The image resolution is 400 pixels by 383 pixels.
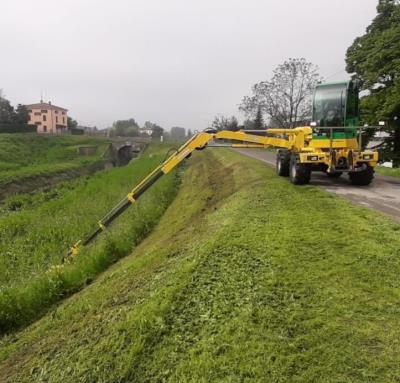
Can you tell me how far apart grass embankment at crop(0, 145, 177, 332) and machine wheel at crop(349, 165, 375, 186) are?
271 inches

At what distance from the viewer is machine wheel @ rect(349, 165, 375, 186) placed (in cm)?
1238

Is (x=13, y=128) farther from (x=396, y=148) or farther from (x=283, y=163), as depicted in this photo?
(x=283, y=163)

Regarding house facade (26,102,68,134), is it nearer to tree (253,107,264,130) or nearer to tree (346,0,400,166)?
tree (253,107,264,130)

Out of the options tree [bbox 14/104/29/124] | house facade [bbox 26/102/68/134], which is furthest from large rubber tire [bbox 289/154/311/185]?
house facade [bbox 26/102/68/134]

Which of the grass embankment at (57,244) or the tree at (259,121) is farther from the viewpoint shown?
the tree at (259,121)

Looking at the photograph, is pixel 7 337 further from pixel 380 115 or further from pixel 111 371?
pixel 380 115

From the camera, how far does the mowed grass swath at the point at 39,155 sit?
38191 millimetres

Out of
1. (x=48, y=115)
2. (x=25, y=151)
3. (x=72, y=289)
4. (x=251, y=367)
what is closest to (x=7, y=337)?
(x=72, y=289)

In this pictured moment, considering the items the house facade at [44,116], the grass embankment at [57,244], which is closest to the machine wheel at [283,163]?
the grass embankment at [57,244]

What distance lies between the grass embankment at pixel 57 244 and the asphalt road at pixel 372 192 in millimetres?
6103

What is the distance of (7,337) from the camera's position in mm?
6691

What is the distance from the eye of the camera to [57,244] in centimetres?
1284

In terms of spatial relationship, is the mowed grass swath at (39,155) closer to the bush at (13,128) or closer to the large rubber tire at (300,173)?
the bush at (13,128)

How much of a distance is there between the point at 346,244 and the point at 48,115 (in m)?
108
